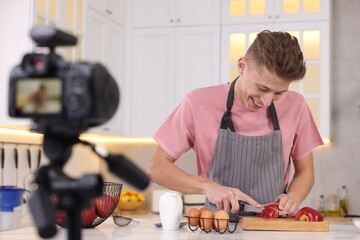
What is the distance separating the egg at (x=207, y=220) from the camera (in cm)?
192

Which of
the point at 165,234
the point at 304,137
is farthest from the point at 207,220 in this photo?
the point at 304,137

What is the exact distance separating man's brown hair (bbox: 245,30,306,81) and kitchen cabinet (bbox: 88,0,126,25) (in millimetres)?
2354

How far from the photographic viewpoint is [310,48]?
448 cm

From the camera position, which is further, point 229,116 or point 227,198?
point 229,116

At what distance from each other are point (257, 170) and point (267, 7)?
2.33 metres

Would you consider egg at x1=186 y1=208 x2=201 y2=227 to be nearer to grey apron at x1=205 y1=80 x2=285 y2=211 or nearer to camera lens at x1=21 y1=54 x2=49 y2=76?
grey apron at x1=205 y1=80 x2=285 y2=211

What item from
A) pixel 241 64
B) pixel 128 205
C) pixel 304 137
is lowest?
pixel 128 205

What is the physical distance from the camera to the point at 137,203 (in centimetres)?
467

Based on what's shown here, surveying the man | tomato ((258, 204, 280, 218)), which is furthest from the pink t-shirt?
tomato ((258, 204, 280, 218))

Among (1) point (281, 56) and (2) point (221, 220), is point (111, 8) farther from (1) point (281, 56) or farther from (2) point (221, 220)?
(2) point (221, 220)

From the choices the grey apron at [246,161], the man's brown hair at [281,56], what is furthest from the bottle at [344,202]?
the man's brown hair at [281,56]

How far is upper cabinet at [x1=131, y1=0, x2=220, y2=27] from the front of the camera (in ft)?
15.3

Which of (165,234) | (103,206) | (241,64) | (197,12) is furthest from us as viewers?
(197,12)

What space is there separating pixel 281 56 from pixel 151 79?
107 inches
